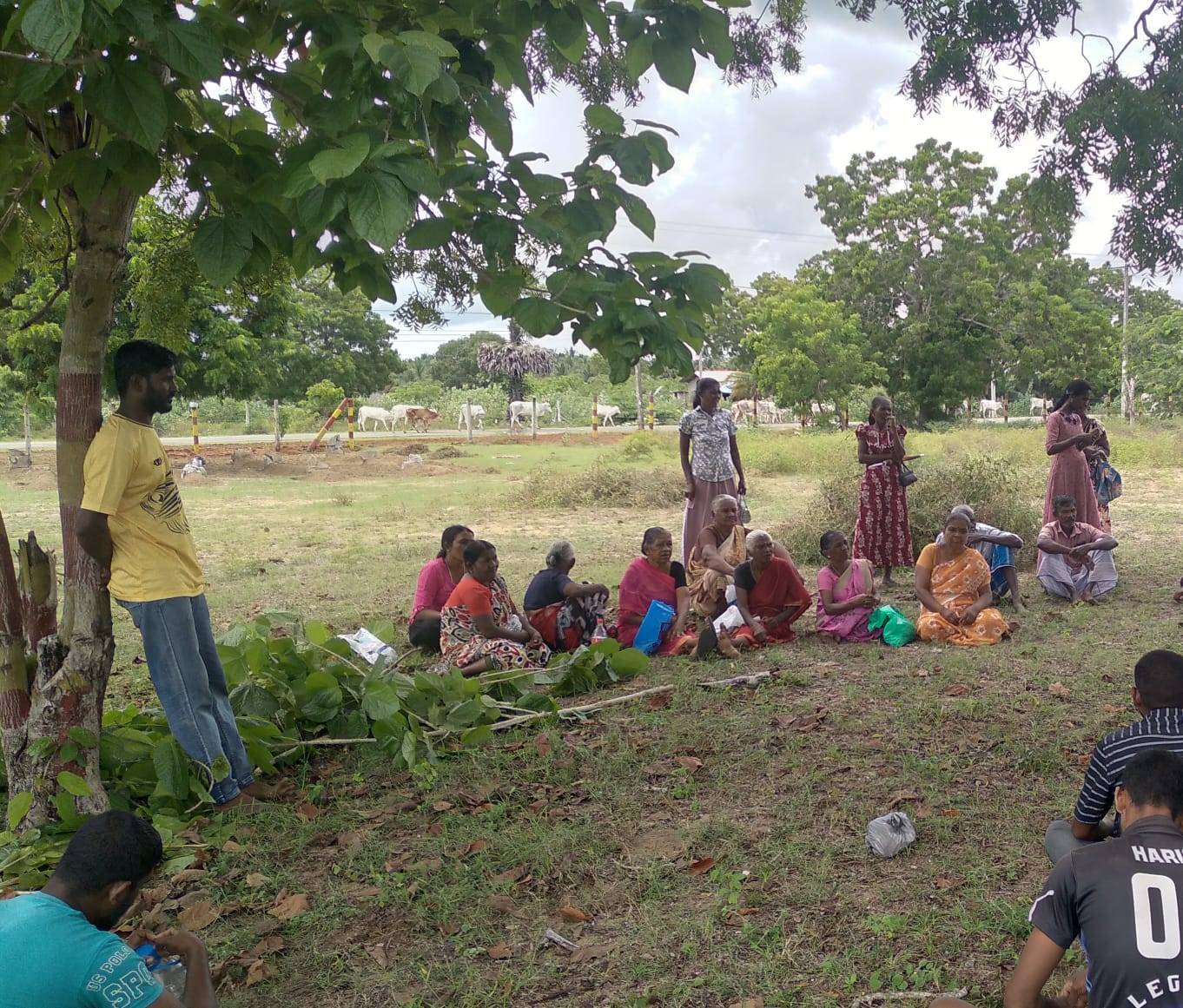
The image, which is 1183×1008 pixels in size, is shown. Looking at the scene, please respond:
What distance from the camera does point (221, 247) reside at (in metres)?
2.83

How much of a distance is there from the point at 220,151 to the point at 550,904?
286 centimetres

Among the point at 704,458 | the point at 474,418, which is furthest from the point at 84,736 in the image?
the point at 474,418

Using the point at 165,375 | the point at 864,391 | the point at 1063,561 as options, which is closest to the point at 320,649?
the point at 165,375

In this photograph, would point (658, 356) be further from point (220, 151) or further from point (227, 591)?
point (227, 591)

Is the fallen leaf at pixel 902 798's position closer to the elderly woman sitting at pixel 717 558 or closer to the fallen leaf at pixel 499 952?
the fallen leaf at pixel 499 952

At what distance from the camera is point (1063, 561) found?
7875 millimetres

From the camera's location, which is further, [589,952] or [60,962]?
[589,952]

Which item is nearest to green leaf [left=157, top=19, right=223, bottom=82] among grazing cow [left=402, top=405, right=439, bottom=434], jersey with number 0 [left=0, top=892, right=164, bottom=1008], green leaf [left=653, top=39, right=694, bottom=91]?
green leaf [left=653, top=39, right=694, bottom=91]

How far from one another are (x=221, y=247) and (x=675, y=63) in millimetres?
1434

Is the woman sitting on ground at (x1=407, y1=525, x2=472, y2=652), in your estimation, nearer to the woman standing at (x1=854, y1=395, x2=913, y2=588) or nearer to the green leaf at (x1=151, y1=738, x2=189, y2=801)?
the green leaf at (x1=151, y1=738, x2=189, y2=801)

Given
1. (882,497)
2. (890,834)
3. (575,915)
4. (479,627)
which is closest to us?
(575,915)

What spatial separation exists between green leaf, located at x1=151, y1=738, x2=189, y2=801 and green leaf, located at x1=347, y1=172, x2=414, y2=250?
280 centimetres

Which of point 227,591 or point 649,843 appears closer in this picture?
point 649,843

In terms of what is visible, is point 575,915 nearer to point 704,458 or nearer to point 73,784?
point 73,784
